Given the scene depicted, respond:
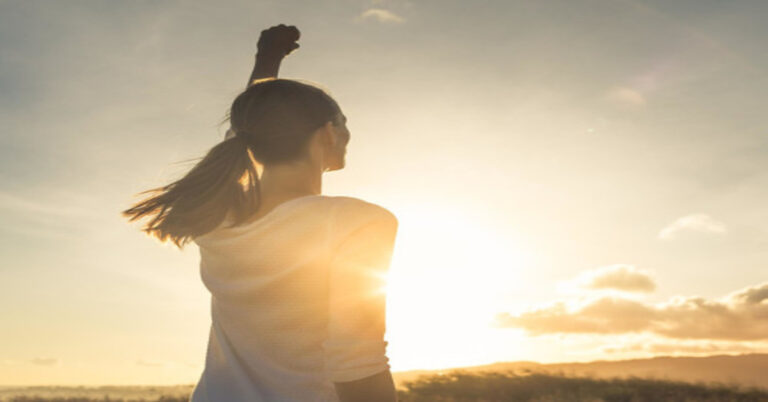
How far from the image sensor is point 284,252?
1924 mm

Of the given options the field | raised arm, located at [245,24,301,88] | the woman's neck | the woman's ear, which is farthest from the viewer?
the field

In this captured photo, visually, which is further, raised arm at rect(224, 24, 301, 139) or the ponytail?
raised arm at rect(224, 24, 301, 139)

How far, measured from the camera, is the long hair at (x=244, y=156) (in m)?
2.15

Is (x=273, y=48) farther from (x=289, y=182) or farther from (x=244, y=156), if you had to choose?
(x=289, y=182)

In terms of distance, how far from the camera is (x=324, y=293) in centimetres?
187

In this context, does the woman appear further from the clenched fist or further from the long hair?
the clenched fist

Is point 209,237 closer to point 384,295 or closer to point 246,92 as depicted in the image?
point 246,92

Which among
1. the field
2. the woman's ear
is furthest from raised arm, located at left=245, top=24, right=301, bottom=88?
the field

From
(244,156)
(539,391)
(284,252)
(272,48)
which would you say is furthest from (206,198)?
(539,391)

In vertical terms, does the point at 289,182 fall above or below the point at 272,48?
below

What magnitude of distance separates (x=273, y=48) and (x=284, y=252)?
1.80m

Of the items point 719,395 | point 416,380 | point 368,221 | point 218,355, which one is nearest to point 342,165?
point 368,221

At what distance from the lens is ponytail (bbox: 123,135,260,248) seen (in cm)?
216

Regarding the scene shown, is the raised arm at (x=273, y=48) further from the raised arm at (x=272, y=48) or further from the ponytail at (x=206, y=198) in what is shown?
the ponytail at (x=206, y=198)
